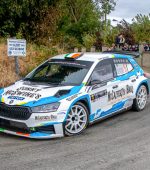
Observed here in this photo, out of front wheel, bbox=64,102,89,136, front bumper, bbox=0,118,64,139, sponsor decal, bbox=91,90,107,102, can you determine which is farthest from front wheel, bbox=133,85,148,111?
front bumper, bbox=0,118,64,139

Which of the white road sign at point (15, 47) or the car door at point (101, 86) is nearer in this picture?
the car door at point (101, 86)

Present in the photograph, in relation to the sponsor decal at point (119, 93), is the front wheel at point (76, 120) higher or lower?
lower

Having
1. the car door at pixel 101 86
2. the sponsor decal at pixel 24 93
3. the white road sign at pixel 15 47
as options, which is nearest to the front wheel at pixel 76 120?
the car door at pixel 101 86

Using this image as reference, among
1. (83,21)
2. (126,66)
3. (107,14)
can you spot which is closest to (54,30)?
(126,66)

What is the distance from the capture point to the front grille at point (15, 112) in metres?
6.78

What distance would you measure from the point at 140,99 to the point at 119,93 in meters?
1.09

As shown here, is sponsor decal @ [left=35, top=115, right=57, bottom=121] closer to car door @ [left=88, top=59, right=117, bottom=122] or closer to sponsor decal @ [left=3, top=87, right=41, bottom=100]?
sponsor decal @ [left=3, top=87, right=41, bottom=100]

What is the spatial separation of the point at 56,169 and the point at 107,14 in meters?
35.0

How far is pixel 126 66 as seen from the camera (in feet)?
30.1

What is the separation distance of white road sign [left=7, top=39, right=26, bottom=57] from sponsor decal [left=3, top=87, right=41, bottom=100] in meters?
3.55

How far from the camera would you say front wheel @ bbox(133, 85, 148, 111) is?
9264 millimetres

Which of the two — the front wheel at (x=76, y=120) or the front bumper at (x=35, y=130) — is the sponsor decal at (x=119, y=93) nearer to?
the front wheel at (x=76, y=120)

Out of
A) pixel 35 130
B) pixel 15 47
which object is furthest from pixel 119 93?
pixel 15 47

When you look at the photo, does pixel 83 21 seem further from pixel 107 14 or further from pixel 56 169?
pixel 56 169
